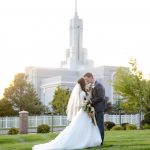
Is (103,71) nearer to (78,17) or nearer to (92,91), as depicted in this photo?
(78,17)

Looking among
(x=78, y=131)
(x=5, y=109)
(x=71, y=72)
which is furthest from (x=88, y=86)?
(x=71, y=72)

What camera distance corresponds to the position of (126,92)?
32406 millimetres

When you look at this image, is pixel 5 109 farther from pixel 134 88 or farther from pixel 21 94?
pixel 134 88

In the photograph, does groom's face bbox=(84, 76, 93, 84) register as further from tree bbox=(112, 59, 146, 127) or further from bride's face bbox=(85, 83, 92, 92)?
tree bbox=(112, 59, 146, 127)

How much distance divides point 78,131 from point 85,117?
40cm

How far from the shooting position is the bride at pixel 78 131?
9.84m

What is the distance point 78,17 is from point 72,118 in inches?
4690

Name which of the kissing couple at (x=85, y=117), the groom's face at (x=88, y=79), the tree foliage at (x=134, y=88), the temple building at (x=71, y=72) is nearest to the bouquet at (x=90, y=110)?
the kissing couple at (x=85, y=117)

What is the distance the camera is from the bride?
32.3 feet

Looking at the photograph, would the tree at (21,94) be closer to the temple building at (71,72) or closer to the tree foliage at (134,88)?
the tree foliage at (134,88)

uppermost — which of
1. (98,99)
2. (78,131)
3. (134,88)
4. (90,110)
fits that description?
(134,88)

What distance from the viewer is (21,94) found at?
50781 mm

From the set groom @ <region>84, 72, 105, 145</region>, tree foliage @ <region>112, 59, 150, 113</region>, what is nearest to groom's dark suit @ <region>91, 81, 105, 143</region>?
groom @ <region>84, 72, 105, 145</region>

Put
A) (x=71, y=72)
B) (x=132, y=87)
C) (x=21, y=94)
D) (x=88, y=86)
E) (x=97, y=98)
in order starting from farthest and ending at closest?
1. (x=71, y=72)
2. (x=21, y=94)
3. (x=132, y=87)
4. (x=88, y=86)
5. (x=97, y=98)
